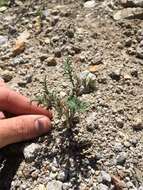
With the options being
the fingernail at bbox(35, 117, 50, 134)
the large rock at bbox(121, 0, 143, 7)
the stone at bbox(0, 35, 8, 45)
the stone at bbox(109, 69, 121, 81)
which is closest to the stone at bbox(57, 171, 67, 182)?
the fingernail at bbox(35, 117, 50, 134)

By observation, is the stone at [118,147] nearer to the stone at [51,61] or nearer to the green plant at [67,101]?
the green plant at [67,101]

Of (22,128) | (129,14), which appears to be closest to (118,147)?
(22,128)

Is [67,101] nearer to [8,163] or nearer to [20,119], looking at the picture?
[20,119]

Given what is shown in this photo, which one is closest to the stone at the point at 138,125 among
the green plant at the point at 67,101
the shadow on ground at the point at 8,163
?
the green plant at the point at 67,101

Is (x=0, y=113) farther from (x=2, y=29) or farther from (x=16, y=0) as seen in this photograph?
(x=16, y=0)

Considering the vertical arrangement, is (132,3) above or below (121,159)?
above

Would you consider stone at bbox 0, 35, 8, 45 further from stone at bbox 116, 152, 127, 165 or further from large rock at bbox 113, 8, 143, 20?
stone at bbox 116, 152, 127, 165
